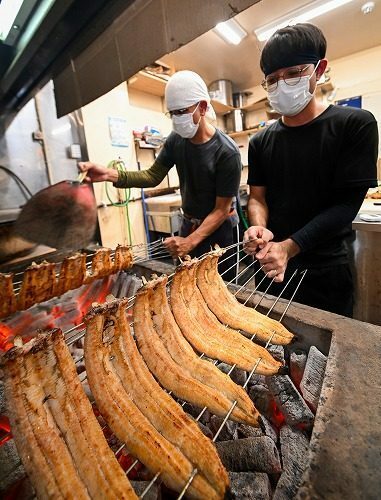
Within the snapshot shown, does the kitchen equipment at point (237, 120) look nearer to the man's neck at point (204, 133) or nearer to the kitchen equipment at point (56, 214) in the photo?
the man's neck at point (204, 133)

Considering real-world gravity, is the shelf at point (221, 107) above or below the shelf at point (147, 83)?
below

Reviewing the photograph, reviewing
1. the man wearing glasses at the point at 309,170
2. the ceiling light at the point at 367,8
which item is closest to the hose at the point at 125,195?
the man wearing glasses at the point at 309,170

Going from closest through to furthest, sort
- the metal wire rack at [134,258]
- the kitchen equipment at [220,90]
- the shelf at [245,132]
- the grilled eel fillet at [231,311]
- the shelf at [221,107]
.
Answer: the grilled eel fillet at [231,311]
the metal wire rack at [134,258]
the shelf at [221,107]
the kitchen equipment at [220,90]
the shelf at [245,132]

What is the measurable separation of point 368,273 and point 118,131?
4161 millimetres

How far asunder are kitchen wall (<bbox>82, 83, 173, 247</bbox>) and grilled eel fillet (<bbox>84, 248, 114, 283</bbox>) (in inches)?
93.5

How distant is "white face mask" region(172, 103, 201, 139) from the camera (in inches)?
91.5

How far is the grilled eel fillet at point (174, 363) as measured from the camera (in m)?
0.90

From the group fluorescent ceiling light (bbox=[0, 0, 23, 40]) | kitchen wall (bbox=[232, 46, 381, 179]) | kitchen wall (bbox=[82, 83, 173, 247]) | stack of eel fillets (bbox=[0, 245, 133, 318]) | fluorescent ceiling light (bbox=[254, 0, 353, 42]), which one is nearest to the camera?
fluorescent ceiling light (bbox=[0, 0, 23, 40])

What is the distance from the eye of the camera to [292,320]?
4.48 feet

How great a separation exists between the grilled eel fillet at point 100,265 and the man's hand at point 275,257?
1167 mm

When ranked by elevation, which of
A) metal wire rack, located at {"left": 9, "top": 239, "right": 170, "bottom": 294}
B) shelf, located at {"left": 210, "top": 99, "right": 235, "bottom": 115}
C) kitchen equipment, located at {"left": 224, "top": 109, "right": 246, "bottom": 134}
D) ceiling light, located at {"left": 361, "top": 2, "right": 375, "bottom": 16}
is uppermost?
ceiling light, located at {"left": 361, "top": 2, "right": 375, "bottom": 16}

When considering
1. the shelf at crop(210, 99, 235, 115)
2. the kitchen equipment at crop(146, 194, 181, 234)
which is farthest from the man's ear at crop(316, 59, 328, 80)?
the shelf at crop(210, 99, 235, 115)

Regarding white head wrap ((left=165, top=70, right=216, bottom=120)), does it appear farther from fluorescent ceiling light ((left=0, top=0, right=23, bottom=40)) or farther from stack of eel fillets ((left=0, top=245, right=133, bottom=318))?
stack of eel fillets ((left=0, top=245, right=133, bottom=318))

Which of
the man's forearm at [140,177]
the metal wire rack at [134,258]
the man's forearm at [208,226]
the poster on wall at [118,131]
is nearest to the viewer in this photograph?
the metal wire rack at [134,258]
